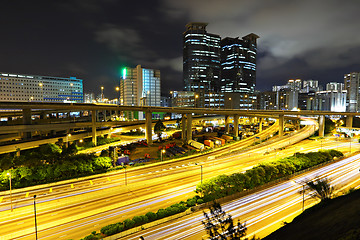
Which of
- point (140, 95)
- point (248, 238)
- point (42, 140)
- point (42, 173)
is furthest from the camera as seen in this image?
point (140, 95)

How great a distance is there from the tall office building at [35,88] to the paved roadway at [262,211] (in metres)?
145

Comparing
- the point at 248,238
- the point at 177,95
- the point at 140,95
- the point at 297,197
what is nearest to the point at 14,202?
the point at 248,238

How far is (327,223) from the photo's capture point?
23.6 metres

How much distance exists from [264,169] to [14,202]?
44103 millimetres

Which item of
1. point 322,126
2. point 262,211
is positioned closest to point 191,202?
point 262,211

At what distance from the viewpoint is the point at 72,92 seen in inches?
7347

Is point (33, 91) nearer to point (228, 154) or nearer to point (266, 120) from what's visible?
point (228, 154)

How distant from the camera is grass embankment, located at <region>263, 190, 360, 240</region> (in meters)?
20.9

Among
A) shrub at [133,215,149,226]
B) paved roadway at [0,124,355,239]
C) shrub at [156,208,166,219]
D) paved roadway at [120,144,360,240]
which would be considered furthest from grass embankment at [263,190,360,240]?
paved roadway at [0,124,355,239]

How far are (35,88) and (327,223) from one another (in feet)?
673

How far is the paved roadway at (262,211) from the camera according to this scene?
23.7 meters

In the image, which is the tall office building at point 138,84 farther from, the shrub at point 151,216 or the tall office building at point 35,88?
the shrub at point 151,216

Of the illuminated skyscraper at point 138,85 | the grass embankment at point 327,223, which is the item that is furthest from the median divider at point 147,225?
the illuminated skyscraper at point 138,85

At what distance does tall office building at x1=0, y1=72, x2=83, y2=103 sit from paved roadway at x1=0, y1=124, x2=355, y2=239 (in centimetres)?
12871
